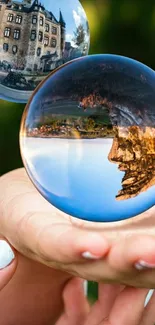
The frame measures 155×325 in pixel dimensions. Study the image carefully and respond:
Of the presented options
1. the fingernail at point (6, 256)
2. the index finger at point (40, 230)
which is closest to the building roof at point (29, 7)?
the index finger at point (40, 230)

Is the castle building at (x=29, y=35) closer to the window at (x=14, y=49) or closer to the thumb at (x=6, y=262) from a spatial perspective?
the window at (x=14, y=49)

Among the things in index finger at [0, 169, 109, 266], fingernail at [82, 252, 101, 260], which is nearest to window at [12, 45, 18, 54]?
index finger at [0, 169, 109, 266]

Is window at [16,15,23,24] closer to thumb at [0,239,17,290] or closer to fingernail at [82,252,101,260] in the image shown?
thumb at [0,239,17,290]

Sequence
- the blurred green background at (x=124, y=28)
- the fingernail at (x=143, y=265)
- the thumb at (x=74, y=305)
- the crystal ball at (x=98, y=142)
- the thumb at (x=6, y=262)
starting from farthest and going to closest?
the blurred green background at (x=124, y=28) → the thumb at (x=74, y=305) → the thumb at (x=6, y=262) → the crystal ball at (x=98, y=142) → the fingernail at (x=143, y=265)

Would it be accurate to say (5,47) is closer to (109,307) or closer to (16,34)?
(16,34)

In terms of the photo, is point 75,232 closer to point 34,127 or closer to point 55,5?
point 34,127

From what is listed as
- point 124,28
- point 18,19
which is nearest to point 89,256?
point 18,19

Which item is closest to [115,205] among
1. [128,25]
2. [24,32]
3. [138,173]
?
[138,173]
